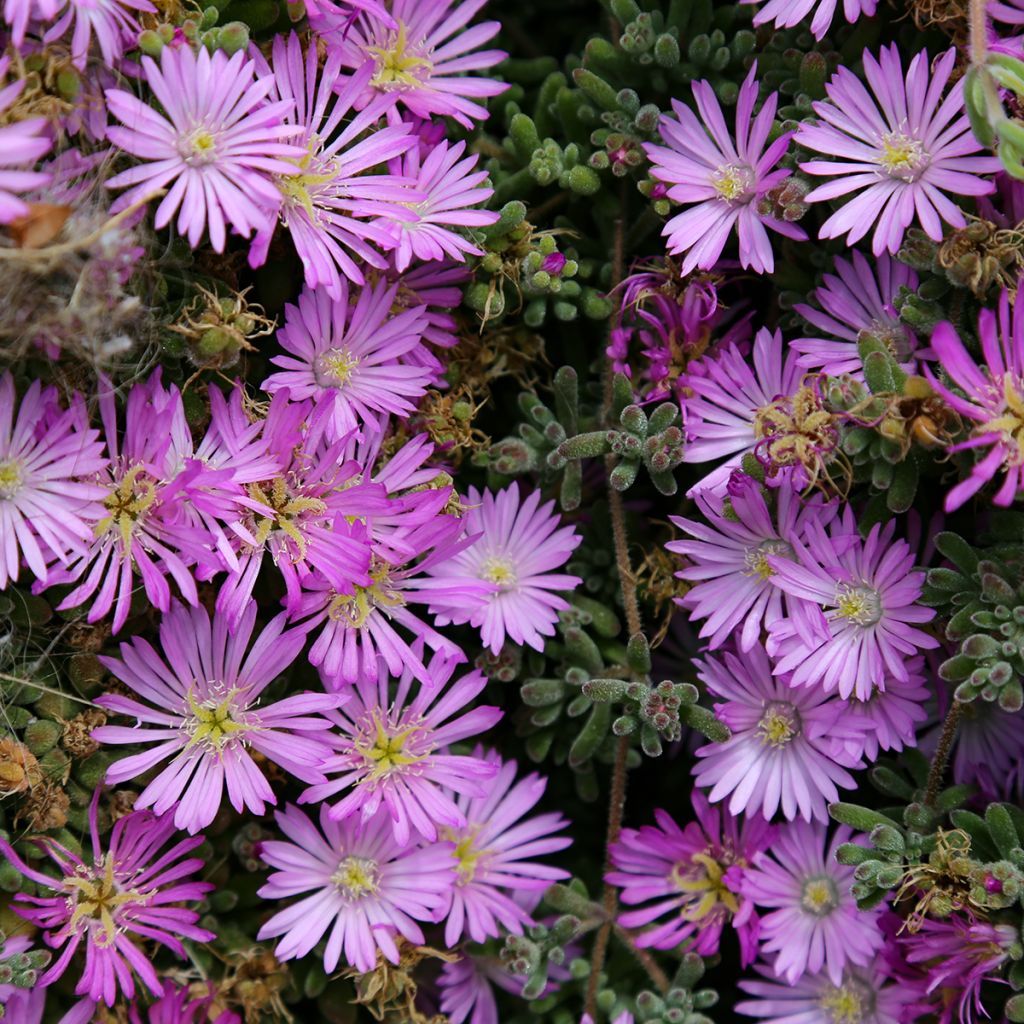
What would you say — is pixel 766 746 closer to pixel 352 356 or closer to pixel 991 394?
pixel 991 394

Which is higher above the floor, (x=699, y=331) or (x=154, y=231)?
(x=699, y=331)

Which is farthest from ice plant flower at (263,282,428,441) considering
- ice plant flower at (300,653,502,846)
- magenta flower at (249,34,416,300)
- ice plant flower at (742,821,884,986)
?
ice plant flower at (742,821,884,986)

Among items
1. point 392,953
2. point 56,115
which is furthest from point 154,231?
point 392,953

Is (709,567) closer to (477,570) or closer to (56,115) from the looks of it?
(477,570)

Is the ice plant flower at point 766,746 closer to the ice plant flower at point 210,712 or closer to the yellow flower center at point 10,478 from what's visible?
the ice plant flower at point 210,712

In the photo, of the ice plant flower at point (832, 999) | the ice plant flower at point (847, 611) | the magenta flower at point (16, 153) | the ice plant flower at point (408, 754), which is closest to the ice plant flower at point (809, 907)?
the ice plant flower at point (832, 999)

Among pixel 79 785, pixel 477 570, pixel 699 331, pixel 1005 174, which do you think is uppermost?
pixel 1005 174
